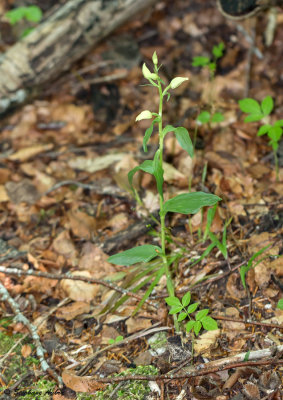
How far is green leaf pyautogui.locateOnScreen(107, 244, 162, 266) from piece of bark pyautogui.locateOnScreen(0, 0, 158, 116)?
2602 millimetres

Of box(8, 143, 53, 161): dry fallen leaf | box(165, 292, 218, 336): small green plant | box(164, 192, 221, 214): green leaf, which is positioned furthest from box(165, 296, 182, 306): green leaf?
box(8, 143, 53, 161): dry fallen leaf

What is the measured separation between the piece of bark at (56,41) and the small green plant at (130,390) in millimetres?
2941

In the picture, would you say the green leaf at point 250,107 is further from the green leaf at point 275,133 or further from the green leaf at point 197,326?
the green leaf at point 197,326

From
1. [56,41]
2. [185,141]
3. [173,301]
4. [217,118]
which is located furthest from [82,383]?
[56,41]

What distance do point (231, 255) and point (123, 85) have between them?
7.99 ft

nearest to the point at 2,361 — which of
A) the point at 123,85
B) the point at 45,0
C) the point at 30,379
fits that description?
the point at 30,379

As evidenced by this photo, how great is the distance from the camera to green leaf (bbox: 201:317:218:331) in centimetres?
170

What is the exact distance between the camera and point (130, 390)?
171cm

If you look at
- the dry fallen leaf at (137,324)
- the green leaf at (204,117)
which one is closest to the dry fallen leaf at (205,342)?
the dry fallen leaf at (137,324)

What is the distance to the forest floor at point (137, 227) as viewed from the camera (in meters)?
1.79

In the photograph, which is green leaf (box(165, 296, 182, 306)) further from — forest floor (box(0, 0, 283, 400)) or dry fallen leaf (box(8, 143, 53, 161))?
dry fallen leaf (box(8, 143, 53, 161))

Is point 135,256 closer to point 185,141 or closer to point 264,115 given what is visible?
point 185,141

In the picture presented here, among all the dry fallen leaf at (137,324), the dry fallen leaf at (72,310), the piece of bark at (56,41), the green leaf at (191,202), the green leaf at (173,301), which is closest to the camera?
the green leaf at (191,202)

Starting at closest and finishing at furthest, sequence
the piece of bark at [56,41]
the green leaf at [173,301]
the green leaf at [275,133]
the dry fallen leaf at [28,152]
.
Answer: the green leaf at [173,301] < the green leaf at [275,133] < the dry fallen leaf at [28,152] < the piece of bark at [56,41]
